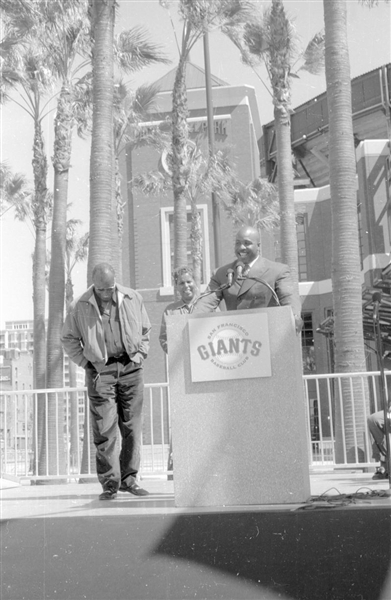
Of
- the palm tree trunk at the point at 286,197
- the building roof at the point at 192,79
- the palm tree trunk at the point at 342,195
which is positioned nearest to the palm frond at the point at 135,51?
the palm tree trunk at the point at 286,197

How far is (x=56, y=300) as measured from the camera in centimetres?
1920

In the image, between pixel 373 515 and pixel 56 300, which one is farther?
pixel 56 300

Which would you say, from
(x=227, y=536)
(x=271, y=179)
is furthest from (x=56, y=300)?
(x=271, y=179)

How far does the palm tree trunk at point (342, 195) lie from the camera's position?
37.4ft

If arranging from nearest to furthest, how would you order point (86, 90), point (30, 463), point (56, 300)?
point (30, 463)
point (56, 300)
point (86, 90)

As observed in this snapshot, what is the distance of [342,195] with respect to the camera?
38.7 ft

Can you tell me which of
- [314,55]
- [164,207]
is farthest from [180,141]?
[164,207]

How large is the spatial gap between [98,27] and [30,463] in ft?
26.9

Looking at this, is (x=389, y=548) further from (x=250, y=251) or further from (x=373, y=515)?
(x=250, y=251)

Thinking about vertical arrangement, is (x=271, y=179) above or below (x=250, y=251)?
above

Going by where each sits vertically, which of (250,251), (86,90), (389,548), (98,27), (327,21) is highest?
(86,90)

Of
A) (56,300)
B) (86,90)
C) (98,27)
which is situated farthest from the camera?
(86,90)

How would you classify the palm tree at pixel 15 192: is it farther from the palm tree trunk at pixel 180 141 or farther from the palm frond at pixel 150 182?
the palm tree trunk at pixel 180 141

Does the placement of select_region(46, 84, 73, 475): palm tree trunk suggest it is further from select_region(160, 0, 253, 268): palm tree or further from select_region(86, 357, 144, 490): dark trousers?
select_region(86, 357, 144, 490): dark trousers
